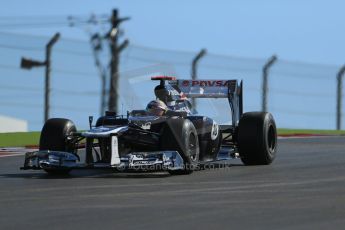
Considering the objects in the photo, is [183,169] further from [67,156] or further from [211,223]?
[211,223]

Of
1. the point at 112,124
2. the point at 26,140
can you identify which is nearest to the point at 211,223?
the point at 112,124

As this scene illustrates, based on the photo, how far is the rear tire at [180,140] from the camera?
13.1m

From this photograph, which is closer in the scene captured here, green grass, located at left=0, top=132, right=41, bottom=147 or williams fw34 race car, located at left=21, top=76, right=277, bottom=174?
williams fw34 race car, located at left=21, top=76, right=277, bottom=174

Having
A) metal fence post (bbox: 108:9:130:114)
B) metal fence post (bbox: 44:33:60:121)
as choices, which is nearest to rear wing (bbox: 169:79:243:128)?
metal fence post (bbox: 108:9:130:114)

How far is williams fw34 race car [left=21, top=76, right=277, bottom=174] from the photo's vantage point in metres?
13.0

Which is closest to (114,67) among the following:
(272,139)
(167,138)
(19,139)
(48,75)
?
(48,75)

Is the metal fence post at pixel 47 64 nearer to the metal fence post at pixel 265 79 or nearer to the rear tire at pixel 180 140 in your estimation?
the metal fence post at pixel 265 79

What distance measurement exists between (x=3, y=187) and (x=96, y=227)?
3986 millimetres

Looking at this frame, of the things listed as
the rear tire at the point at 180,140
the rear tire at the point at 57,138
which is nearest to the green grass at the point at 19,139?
the rear tire at the point at 57,138

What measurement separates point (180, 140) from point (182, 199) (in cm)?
317

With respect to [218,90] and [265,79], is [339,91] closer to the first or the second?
[265,79]

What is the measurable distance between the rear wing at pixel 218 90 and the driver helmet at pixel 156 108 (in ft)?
4.86

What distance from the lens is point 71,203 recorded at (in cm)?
964

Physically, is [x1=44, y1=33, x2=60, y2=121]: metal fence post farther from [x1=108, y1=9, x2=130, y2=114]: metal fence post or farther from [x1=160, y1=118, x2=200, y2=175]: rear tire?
[x1=160, y1=118, x2=200, y2=175]: rear tire
